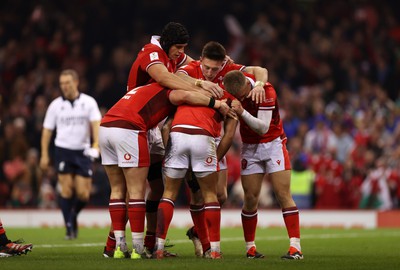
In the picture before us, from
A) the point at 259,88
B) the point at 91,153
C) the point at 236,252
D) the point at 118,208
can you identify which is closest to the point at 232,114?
the point at 259,88

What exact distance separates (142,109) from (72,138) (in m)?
5.69

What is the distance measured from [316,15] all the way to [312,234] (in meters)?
11.3

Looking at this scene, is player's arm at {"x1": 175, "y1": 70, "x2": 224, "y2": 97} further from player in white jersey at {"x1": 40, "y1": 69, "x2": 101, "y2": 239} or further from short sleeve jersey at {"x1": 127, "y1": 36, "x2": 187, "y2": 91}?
player in white jersey at {"x1": 40, "y1": 69, "x2": 101, "y2": 239}

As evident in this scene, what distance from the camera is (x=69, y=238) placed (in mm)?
16094

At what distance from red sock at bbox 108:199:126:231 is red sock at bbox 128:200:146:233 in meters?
0.18

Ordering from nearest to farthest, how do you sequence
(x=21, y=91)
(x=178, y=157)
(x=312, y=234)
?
1. (x=178, y=157)
2. (x=312, y=234)
3. (x=21, y=91)

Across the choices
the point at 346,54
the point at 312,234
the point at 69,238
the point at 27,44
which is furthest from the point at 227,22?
the point at 69,238

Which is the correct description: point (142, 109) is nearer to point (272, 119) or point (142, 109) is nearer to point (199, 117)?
point (199, 117)

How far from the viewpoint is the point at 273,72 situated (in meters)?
26.2

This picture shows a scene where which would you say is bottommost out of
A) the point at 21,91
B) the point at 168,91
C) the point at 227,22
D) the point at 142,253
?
the point at 142,253

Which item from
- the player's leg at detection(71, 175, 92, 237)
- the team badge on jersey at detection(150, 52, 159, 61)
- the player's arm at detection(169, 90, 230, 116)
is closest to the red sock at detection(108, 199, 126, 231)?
the player's arm at detection(169, 90, 230, 116)

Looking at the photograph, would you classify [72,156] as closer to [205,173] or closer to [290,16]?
[205,173]

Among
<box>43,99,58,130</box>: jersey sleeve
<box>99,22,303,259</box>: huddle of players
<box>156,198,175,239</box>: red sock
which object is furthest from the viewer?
<box>43,99,58,130</box>: jersey sleeve

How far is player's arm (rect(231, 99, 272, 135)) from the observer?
442 inches
